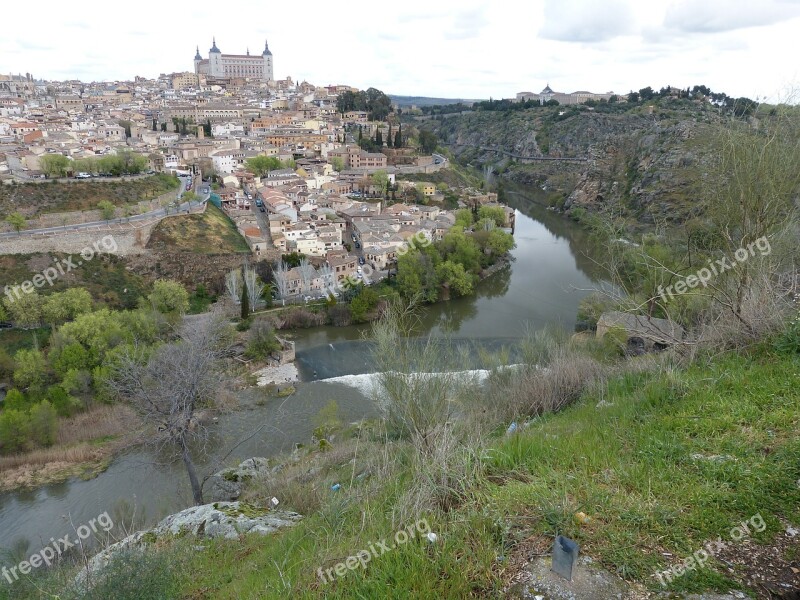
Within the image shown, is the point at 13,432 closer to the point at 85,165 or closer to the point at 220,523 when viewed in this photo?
the point at 220,523

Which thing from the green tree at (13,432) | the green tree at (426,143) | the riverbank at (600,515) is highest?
the green tree at (426,143)

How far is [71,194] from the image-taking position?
21844 mm

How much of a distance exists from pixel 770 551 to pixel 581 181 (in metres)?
39.7

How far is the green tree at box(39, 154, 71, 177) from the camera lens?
22438 mm

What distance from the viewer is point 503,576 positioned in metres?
2.03

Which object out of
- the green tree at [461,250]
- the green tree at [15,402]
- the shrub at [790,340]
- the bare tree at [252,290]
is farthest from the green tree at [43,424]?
the green tree at [461,250]

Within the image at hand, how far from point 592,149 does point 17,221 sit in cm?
4382

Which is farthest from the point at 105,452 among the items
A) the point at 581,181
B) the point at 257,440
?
the point at 581,181

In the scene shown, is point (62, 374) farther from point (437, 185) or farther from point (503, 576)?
point (437, 185)

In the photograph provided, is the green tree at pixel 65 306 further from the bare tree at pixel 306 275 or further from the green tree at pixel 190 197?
the green tree at pixel 190 197

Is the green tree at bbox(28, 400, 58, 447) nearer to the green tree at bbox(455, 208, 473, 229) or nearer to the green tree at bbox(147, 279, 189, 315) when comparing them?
the green tree at bbox(147, 279, 189, 315)

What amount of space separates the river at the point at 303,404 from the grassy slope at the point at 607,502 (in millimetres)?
2247

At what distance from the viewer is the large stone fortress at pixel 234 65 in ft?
257

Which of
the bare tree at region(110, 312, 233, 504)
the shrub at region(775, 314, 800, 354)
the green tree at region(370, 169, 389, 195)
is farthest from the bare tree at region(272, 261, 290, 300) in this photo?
the shrub at region(775, 314, 800, 354)
